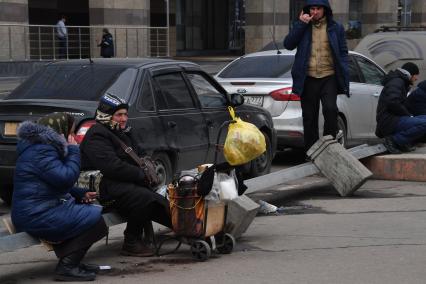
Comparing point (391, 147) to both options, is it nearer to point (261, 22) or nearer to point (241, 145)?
point (241, 145)

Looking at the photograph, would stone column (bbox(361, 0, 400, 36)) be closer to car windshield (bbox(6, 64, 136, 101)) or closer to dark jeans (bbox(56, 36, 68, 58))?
dark jeans (bbox(56, 36, 68, 58))

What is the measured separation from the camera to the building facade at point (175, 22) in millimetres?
22359

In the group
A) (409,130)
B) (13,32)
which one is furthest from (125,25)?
(409,130)

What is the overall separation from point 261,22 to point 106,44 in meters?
13.3

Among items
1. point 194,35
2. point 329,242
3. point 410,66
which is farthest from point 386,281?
point 194,35

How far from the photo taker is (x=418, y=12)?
48.8 metres

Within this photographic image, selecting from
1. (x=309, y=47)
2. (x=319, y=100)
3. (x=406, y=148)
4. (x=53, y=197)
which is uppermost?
(x=309, y=47)

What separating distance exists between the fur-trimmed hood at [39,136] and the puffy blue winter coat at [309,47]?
4009 mm

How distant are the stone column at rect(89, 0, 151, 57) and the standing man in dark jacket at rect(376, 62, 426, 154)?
1600cm

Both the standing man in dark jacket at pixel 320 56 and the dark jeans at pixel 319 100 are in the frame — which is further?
the dark jeans at pixel 319 100

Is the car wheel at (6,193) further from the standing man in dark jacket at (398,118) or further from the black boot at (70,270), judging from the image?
the standing man in dark jacket at (398,118)

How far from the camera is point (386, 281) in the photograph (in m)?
5.52

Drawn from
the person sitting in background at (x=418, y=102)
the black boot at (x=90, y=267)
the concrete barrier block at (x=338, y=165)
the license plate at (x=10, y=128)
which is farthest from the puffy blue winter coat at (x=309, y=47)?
the black boot at (x=90, y=267)

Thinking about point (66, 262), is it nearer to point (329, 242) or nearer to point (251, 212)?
point (251, 212)
